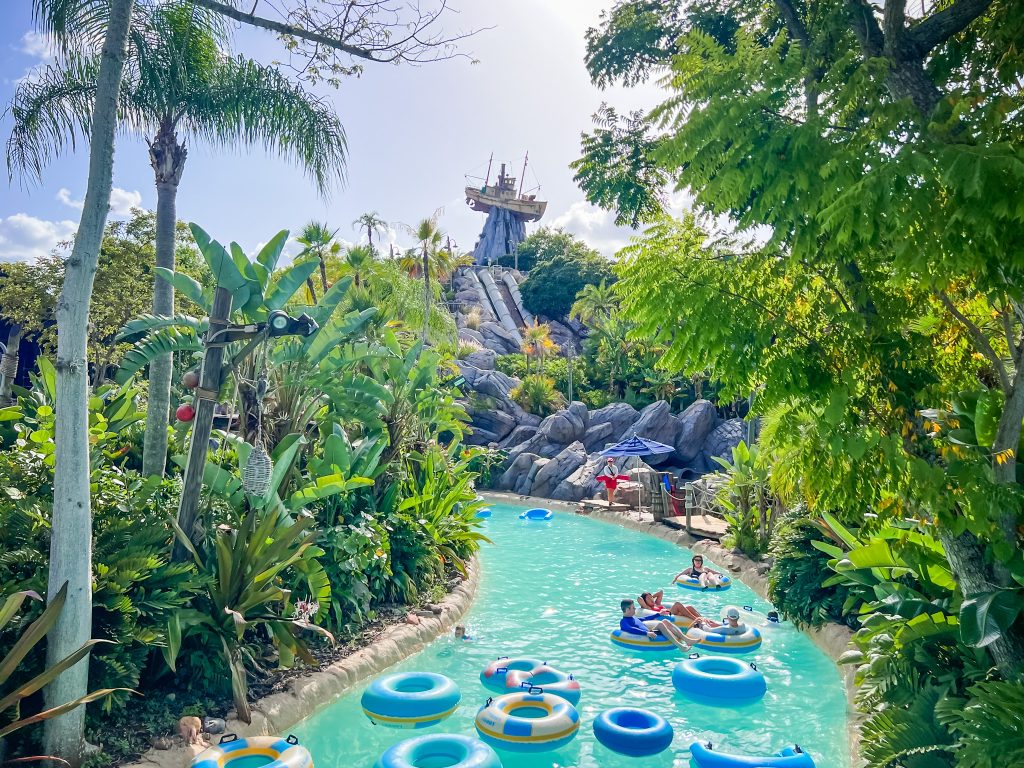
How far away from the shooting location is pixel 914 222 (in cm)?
306

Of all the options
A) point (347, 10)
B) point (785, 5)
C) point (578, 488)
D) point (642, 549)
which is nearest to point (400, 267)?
point (578, 488)

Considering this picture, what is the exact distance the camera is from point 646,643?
30.2 ft

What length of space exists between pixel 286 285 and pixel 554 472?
19.3 meters

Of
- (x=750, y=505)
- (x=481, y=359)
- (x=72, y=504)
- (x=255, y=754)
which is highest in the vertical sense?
(x=481, y=359)

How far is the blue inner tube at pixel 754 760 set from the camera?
5469 mm

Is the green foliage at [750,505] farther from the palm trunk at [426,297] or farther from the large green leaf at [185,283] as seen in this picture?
the palm trunk at [426,297]

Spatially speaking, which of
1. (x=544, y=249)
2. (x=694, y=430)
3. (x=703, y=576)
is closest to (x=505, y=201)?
(x=544, y=249)

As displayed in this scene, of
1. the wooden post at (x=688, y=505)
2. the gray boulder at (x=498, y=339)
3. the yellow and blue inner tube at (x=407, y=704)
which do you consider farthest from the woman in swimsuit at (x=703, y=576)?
the gray boulder at (x=498, y=339)

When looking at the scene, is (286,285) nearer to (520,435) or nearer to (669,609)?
(669,609)

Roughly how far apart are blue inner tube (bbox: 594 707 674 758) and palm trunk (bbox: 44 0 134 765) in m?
4.24

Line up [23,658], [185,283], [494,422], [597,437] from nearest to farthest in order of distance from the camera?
1. [23,658]
2. [185,283]
3. [597,437]
4. [494,422]

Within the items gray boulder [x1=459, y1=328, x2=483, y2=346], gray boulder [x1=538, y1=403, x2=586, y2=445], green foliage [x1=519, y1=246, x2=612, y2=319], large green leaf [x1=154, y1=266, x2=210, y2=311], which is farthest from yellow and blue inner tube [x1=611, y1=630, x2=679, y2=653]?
green foliage [x1=519, y1=246, x2=612, y2=319]

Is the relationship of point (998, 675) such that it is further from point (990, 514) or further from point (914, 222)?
point (914, 222)

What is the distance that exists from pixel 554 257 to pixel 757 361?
49.8 metres
